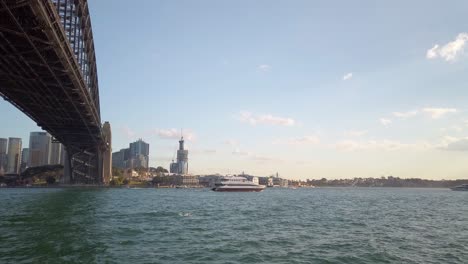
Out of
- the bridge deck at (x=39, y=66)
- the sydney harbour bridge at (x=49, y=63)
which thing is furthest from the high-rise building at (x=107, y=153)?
the bridge deck at (x=39, y=66)

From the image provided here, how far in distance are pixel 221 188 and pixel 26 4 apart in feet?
373

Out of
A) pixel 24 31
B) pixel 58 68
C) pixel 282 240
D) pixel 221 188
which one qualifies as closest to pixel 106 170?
pixel 221 188

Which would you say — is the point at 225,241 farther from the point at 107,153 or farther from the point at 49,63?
the point at 107,153

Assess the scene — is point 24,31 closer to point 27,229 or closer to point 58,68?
point 58,68

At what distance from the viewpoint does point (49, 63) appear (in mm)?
43062

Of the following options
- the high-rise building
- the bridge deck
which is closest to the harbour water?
the bridge deck

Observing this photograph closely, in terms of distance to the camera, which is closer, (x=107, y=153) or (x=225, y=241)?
(x=225, y=241)

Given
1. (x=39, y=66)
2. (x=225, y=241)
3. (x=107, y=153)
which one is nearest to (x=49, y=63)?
(x=39, y=66)

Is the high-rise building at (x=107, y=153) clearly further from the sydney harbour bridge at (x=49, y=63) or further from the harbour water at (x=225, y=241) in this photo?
the harbour water at (x=225, y=241)

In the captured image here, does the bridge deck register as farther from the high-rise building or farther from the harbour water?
the high-rise building

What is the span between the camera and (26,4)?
28.5 m

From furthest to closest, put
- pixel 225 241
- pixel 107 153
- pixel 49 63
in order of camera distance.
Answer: pixel 107 153 → pixel 49 63 → pixel 225 241

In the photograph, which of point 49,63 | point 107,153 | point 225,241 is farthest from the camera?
point 107,153

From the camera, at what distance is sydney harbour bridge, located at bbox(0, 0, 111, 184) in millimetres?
31984
